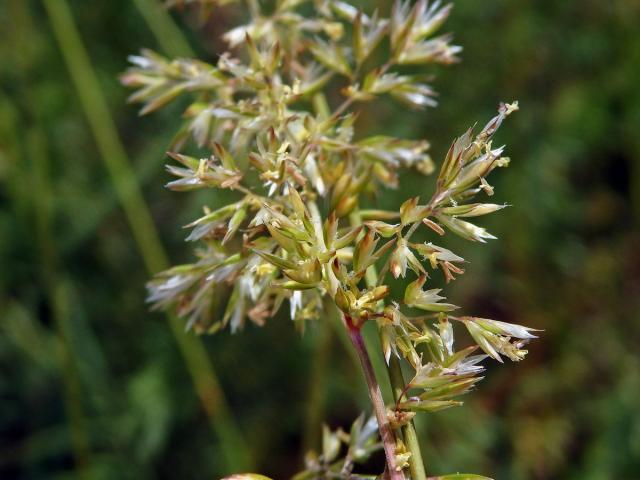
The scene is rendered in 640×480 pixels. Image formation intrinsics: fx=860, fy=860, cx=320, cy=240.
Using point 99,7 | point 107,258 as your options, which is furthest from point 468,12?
point 107,258

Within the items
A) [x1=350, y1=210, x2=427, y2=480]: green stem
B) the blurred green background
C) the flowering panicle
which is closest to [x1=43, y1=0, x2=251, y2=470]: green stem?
the blurred green background

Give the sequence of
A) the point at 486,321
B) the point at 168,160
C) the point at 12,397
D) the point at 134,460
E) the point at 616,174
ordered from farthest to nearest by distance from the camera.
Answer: the point at 616,174
the point at 12,397
the point at 134,460
the point at 168,160
the point at 486,321

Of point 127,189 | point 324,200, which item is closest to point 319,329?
point 127,189

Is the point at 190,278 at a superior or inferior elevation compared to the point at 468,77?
inferior

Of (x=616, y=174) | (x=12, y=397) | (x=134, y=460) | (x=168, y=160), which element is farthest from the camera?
(x=616, y=174)

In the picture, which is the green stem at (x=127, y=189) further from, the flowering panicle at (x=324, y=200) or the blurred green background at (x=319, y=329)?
the flowering panicle at (x=324, y=200)

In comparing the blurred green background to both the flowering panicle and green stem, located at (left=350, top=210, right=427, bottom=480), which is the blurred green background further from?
green stem, located at (left=350, top=210, right=427, bottom=480)

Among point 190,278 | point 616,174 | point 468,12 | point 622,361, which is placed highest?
point 468,12

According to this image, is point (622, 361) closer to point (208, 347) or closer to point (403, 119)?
point (403, 119)
